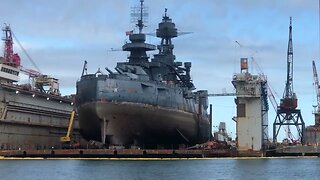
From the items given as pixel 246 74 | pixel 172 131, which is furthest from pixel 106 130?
pixel 246 74

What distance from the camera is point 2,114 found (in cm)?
11569

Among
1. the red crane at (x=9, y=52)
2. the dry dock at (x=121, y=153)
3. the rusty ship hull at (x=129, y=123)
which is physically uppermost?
the red crane at (x=9, y=52)

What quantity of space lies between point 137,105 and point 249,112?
22.8 metres

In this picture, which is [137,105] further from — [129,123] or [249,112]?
[249,112]

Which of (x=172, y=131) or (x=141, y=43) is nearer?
(x=172, y=131)

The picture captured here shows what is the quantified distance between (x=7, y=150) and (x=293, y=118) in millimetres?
71358

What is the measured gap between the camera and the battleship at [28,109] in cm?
11750

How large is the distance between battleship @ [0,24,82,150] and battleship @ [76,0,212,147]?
13256 mm

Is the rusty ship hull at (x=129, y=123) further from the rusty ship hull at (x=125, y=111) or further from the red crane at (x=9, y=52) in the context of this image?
the red crane at (x=9, y=52)

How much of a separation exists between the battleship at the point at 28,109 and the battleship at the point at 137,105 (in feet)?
43.5

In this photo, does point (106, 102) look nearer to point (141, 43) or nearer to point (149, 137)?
point (149, 137)

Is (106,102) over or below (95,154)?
over

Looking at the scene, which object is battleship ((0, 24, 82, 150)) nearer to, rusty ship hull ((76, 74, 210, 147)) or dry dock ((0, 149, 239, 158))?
dry dock ((0, 149, 239, 158))

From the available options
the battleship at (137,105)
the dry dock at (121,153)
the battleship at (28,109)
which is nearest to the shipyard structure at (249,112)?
the dry dock at (121,153)
